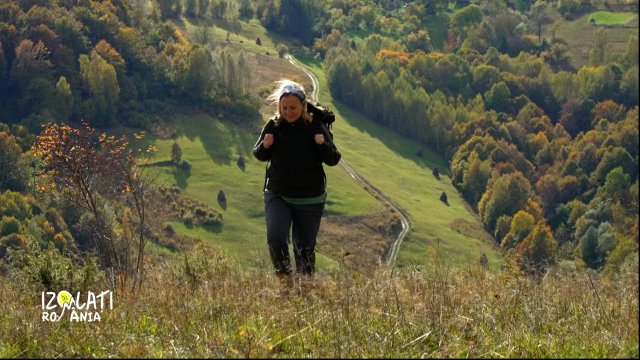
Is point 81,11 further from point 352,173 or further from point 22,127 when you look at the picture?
point 352,173

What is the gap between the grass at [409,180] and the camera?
8531 cm

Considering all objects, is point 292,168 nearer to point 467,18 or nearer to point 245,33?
point 245,33

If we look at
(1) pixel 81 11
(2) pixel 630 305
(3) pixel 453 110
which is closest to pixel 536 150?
(3) pixel 453 110

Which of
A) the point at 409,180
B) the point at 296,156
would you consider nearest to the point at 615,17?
the point at 296,156

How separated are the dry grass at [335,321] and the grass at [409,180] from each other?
68439mm

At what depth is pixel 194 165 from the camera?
90625mm

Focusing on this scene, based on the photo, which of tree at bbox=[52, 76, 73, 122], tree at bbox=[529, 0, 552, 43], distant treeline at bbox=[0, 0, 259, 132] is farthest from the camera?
tree at bbox=[529, 0, 552, 43]

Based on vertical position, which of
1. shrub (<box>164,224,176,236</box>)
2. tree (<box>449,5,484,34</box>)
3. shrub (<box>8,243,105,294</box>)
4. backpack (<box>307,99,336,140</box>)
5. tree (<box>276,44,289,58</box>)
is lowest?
shrub (<box>164,224,176,236</box>)

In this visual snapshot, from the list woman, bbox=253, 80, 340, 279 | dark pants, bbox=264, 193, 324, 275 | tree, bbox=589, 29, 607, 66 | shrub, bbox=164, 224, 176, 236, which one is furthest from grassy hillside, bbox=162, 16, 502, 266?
woman, bbox=253, 80, 340, 279

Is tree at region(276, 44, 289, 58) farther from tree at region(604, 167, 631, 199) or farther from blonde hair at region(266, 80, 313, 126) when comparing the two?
blonde hair at region(266, 80, 313, 126)

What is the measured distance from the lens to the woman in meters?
8.40

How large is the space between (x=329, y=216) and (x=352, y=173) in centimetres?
1402

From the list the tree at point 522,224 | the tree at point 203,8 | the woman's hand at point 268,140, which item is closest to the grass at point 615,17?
the woman's hand at point 268,140

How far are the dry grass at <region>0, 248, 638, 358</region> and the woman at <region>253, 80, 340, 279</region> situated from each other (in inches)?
15.5
